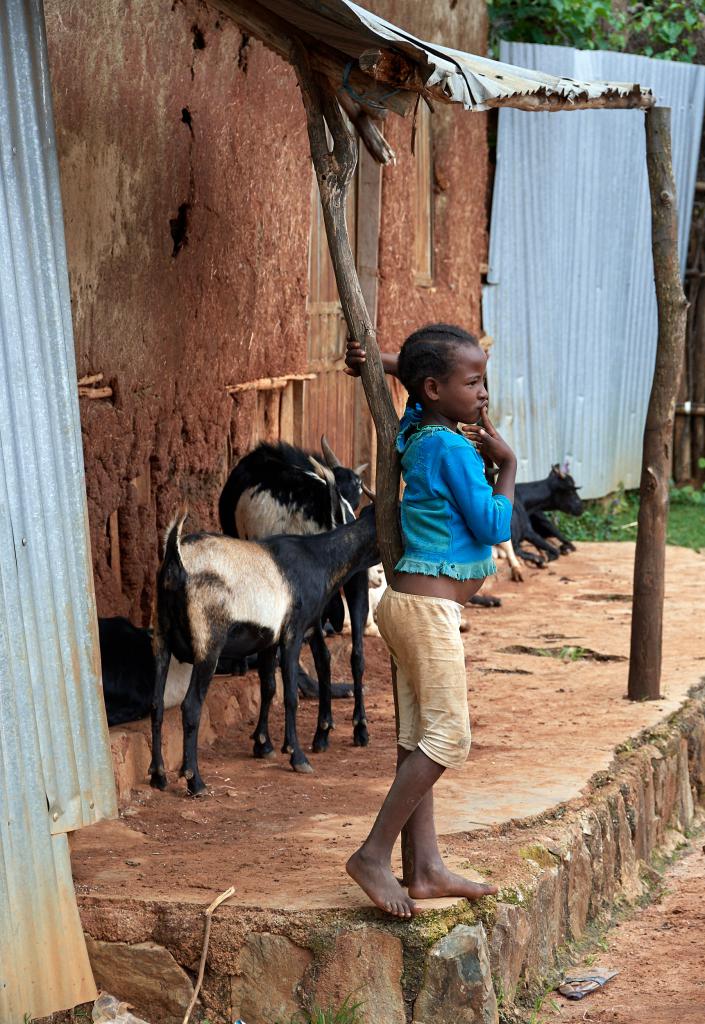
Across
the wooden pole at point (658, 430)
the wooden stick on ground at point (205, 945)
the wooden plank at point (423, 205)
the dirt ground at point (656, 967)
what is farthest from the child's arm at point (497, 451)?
the wooden plank at point (423, 205)

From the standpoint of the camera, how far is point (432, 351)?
3.94 meters

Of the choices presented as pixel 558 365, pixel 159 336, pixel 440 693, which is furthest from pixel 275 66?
pixel 558 365

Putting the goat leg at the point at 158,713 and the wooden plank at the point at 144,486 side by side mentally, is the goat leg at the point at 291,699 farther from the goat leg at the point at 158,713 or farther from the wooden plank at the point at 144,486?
the wooden plank at the point at 144,486

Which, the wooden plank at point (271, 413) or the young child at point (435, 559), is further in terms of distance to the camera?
the wooden plank at point (271, 413)

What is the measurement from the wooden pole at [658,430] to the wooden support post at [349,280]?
2.51 meters

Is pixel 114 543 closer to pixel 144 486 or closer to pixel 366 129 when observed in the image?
pixel 144 486

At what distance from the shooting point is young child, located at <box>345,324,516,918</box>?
393 centimetres

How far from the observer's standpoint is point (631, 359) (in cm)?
1388

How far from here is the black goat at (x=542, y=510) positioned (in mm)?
11008

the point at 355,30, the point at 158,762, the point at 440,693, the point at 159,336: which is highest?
the point at 355,30

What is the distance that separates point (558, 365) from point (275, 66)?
5.89m

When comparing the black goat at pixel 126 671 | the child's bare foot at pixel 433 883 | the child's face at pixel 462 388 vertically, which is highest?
the child's face at pixel 462 388

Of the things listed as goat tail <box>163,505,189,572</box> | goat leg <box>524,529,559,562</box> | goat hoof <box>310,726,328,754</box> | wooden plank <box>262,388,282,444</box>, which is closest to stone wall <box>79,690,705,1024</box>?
goat tail <box>163,505,189,572</box>

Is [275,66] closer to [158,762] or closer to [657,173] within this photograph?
[657,173]
